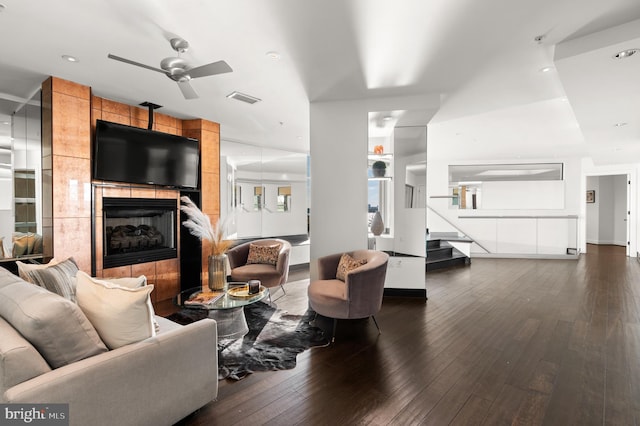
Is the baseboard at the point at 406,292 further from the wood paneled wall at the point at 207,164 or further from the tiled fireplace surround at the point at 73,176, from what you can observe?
the tiled fireplace surround at the point at 73,176

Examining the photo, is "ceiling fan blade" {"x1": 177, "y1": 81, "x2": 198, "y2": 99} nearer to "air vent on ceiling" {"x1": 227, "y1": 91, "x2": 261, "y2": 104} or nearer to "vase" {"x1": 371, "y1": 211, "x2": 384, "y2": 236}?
"air vent on ceiling" {"x1": 227, "y1": 91, "x2": 261, "y2": 104}

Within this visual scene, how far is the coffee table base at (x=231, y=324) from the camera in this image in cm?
320

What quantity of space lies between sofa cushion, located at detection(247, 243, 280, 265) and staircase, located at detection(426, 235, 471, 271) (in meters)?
3.35

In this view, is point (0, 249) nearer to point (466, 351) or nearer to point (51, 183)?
point (51, 183)

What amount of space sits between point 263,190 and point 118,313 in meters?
5.17

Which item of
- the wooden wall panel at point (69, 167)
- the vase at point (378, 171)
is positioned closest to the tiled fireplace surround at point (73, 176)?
the wooden wall panel at point (69, 167)

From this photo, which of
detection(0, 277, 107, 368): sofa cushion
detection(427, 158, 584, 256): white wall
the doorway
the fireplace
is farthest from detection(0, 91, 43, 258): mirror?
the doorway

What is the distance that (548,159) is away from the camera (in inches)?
343

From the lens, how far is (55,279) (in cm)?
245

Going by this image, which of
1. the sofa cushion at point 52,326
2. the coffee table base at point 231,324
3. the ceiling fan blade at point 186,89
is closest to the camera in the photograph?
the sofa cushion at point 52,326

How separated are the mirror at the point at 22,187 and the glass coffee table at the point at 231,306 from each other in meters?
2.14

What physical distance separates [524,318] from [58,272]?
470 cm

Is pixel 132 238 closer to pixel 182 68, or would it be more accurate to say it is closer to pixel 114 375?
pixel 182 68

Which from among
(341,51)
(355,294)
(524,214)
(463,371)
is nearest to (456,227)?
(524,214)
